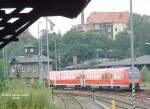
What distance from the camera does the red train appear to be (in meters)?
48.8

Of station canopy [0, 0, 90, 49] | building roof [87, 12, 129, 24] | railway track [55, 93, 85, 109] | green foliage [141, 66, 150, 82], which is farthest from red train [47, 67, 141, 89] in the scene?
building roof [87, 12, 129, 24]

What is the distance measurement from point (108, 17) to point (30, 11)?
171 metres

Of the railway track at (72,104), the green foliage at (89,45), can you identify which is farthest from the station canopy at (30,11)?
the green foliage at (89,45)

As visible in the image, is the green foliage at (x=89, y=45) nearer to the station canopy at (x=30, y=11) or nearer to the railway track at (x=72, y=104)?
the railway track at (x=72, y=104)

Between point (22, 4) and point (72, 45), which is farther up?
point (72, 45)

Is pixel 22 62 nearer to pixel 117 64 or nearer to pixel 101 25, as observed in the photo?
pixel 117 64

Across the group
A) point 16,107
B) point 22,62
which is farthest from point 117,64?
point 16,107

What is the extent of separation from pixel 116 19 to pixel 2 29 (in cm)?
17030

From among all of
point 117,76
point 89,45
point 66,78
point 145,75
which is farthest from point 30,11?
point 89,45

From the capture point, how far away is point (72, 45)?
367 ft

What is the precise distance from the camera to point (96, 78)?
53.8 metres

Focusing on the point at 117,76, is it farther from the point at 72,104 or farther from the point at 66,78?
the point at 72,104

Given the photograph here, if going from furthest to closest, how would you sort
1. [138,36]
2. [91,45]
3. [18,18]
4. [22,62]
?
[138,36]
[91,45]
[22,62]
[18,18]

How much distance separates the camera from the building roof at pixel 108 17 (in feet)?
593
